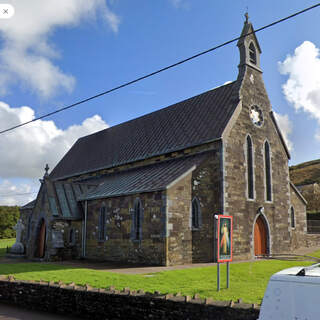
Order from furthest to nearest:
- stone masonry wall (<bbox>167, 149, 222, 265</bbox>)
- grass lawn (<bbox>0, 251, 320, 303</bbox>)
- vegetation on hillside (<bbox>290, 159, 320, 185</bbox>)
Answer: vegetation on hillside (<bbox>290, 159, 320, 185</bbox>) → stone masonry wall (<bbox>167, 149, 222, 265</bbox>) → grass lawn (<bbox>0, 251, 320, 303</bbox>)

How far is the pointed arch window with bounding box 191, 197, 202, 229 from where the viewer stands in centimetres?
2145

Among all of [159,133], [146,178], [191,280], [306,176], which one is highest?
[306,176]

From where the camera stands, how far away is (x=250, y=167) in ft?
80.2

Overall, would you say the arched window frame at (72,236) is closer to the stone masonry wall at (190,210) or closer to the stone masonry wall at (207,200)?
the stone masonry wall at (190,210)

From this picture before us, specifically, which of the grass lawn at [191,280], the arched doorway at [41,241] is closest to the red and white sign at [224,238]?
the grass lawn at [191,280]

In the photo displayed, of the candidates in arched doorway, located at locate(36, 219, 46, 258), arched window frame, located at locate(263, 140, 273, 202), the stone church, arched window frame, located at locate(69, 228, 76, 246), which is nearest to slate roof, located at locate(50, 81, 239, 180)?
the stone church

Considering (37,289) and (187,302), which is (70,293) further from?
(187,302)

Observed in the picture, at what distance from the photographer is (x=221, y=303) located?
7.98 meters

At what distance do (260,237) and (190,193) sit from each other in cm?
687

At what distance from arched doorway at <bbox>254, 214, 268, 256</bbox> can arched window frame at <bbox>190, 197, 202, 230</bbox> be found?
4.82 metres

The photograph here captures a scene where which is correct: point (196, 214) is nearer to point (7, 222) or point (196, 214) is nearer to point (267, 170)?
point (267, 170)

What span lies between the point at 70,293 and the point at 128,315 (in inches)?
90.1

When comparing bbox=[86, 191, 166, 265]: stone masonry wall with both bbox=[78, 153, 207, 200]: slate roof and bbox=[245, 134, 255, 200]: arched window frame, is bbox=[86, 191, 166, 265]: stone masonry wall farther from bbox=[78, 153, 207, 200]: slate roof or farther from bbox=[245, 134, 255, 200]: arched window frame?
bbox=[245, 134, 255, 200]: arched window frame

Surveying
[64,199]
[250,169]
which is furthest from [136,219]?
[250,169]
